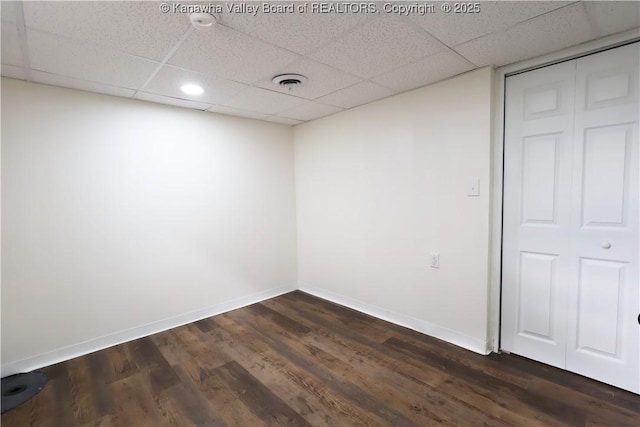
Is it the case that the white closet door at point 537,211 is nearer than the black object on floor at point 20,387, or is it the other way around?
the black object on floor at point 20,387

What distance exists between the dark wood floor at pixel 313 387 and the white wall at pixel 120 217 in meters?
0.40

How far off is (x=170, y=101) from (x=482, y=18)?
2.64 metres

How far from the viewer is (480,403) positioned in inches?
74.9

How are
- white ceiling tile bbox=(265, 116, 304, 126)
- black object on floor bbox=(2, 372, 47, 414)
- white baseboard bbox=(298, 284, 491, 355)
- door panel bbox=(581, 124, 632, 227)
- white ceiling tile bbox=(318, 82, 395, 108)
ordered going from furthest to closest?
white ceiling tile bbox=(265, 116, 304, 126) → white ceiling tile bbox=(318, 82, 395, 108) → white baseboard bbox=(298, 284, 491, 355) → black object on floor bbox=(2, 372, 47, 414) → door panel bbox=(581, 124, 632, 227)

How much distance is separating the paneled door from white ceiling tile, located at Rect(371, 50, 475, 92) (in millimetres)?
447

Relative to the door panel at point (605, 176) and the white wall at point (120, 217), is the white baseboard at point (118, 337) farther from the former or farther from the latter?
the door panel at point (605, 176)

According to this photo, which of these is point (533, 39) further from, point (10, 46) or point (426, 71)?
point (10, 46)

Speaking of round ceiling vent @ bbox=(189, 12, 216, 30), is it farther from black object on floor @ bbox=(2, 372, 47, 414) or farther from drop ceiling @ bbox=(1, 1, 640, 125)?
black object on floor @ bbox=(2, 372, 47, 414)

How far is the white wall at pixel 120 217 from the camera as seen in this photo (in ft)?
7.71

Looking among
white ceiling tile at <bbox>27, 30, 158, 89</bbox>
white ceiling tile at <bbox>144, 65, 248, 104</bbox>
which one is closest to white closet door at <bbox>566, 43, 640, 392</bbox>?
white ceiling tile at <bbox>144, 65, 248, 104</bbox>

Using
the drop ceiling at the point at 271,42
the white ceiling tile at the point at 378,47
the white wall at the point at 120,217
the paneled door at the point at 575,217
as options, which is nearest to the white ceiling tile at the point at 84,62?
the drop ceiling at the point at 271,42

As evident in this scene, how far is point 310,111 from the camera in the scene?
3.40 m

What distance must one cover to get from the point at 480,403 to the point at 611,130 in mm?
1905

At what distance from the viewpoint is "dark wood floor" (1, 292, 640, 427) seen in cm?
183
